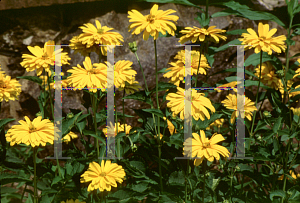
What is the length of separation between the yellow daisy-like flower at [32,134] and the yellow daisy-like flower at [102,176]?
0.20m

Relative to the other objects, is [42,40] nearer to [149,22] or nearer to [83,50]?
[83,50]

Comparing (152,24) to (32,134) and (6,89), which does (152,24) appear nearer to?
(32,134)

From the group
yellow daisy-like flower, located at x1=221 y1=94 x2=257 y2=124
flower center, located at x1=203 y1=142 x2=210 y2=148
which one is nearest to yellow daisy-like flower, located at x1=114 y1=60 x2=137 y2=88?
flower center, located at x1=203 y1=142 x2=210 y2=148

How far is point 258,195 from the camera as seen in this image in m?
1.54

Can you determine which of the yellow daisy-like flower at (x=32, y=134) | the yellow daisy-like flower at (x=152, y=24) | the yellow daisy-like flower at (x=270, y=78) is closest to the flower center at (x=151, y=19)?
the yellow daisy-like flower at (x=152, y=24)

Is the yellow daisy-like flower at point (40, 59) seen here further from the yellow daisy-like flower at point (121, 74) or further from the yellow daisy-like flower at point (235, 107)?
the yellow daisy-like flower at point (235, 107)

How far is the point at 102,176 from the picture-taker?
1.20 meters

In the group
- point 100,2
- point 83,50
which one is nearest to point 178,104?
point 83,50

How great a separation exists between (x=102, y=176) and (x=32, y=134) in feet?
1.03

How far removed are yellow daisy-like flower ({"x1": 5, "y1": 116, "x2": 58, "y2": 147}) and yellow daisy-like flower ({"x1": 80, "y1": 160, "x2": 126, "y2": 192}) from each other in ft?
0.64

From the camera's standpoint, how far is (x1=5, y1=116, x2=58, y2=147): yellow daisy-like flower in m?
1.14

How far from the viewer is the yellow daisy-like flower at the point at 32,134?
1145mm

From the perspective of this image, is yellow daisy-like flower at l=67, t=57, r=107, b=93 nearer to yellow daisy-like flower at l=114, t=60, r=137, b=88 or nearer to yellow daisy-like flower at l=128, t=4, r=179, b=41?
yellow daisy-like flower at l=114, t=60, r=137, b=88

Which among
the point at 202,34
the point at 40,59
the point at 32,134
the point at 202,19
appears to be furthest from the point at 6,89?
the point at 202,19
